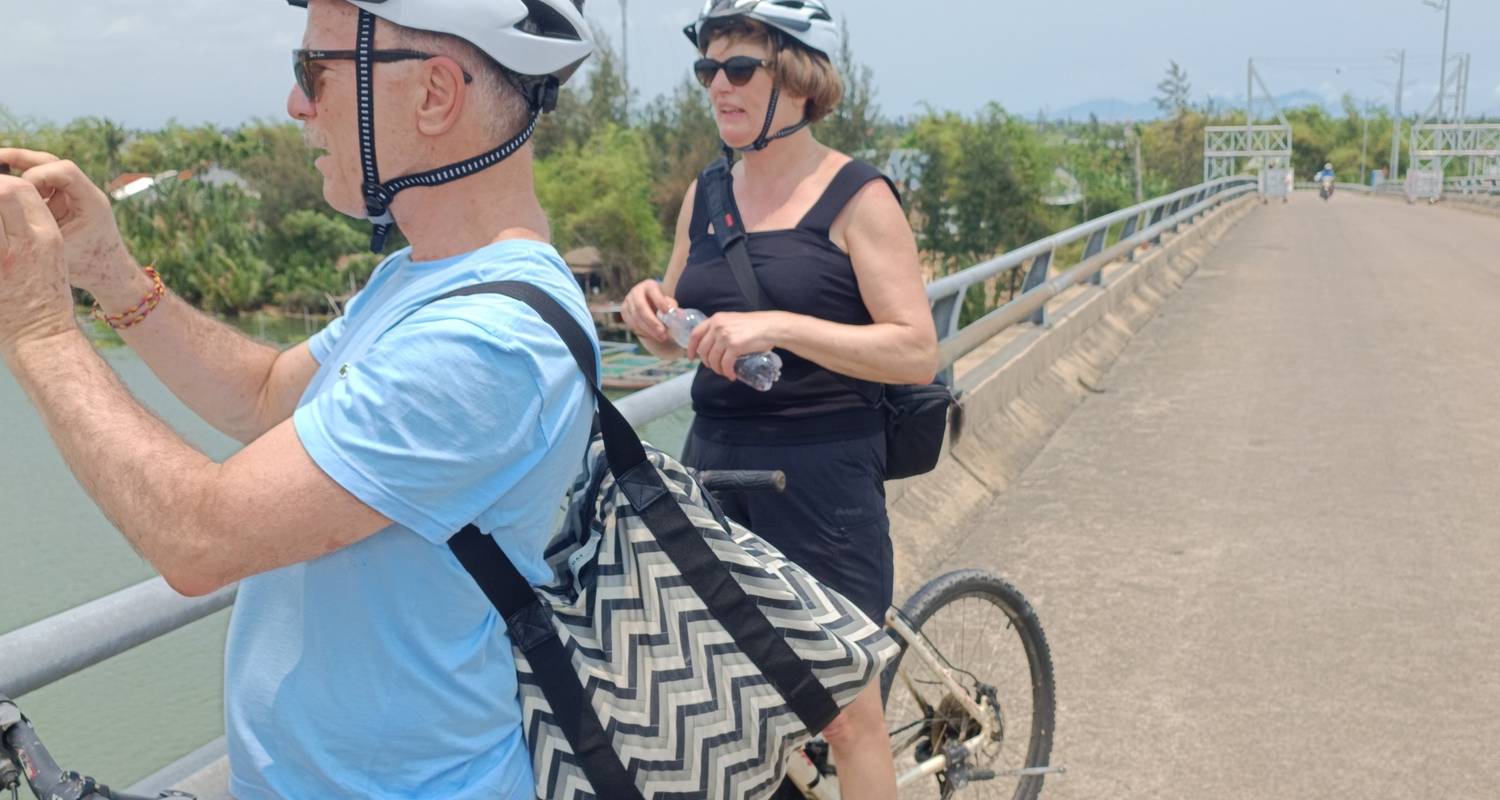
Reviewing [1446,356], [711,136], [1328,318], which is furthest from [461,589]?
[711,136]

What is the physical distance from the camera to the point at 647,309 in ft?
10.1

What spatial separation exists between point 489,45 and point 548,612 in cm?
69

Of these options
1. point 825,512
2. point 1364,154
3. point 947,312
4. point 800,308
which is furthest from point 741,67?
point 1364,154

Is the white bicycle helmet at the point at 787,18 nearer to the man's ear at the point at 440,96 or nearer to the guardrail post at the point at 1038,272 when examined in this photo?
the man's ear at the point at 440,96

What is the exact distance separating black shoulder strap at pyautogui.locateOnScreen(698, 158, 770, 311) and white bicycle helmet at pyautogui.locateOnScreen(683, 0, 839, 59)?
11.5 inches

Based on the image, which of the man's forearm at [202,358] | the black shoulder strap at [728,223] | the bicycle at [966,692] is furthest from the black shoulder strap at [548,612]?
the black shoulder strap at [728,223]

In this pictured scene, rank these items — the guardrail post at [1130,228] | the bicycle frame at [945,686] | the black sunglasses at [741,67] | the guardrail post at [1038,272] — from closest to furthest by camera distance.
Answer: the black sunglasses at [741,67] → the bicycle frame at [945,686] → the guardrail post at [1038,272] → the guardrail post at [1130,228]

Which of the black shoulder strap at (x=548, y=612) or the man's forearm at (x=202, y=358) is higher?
the man's forearm at (x=202, y=358)

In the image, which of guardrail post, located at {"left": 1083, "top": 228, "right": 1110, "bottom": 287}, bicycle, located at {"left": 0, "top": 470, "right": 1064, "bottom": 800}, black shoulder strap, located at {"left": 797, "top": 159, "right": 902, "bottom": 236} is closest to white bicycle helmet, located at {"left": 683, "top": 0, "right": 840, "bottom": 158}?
black shoulder strap, located at {"left": 797, "top": 159, "right": 902, "bottom": 236}

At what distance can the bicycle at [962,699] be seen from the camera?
3229 millimetres

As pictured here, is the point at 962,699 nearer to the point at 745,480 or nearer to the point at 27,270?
the point at 745,480

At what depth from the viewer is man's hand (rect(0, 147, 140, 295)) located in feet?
5.70

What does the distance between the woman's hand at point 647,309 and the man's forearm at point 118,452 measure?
157cm

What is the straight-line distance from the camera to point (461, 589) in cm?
169
